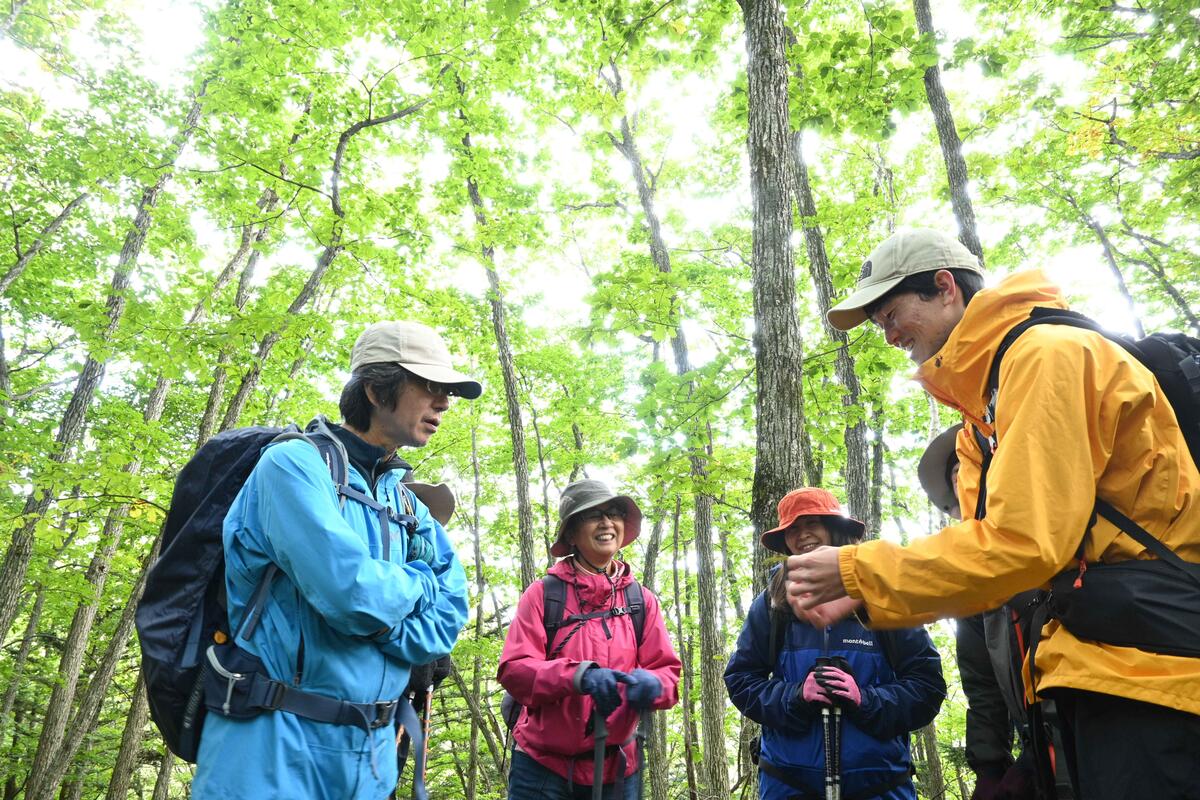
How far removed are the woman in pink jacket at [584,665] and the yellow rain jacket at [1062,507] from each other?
214 centimetres

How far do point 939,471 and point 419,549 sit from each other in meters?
2.50

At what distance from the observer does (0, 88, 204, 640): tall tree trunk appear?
7.59 metres

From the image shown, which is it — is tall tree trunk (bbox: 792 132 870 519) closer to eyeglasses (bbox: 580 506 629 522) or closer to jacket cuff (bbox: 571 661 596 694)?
eyeglasses (bbox: 580 506 629 522)

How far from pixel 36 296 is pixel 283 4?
6920 mm

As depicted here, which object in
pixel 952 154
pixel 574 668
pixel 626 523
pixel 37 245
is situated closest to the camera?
pixel 574 668

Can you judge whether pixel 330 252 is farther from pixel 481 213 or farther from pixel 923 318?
pixel 923 318

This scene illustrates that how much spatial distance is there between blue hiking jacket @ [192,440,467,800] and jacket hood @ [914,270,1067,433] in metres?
1.93

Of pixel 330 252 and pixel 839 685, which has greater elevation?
pixel 330 252

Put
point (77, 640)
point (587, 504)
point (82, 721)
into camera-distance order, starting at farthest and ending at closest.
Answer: point (77, 640), point (82, 721), point (587, 504)

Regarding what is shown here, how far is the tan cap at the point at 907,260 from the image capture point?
6.84 ft

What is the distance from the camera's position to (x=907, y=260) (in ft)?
6.93

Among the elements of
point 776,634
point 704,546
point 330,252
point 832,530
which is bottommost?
point 776,634

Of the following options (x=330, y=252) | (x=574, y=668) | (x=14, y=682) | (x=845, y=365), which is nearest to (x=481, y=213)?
(x=330, y=252)

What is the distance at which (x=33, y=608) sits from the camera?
47.5 ft
